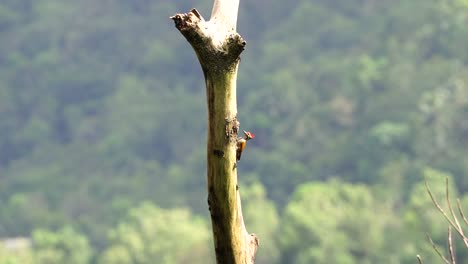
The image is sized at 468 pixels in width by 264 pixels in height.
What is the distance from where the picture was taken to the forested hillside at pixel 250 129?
4116cm

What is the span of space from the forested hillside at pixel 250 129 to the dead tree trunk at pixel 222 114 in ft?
86.5

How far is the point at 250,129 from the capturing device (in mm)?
53438

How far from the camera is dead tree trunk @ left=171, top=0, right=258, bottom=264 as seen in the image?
3.32 m

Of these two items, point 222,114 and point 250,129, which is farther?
point 250,129

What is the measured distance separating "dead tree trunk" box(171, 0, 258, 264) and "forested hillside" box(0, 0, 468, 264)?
86.5ft

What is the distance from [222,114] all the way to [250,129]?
50.0 meters

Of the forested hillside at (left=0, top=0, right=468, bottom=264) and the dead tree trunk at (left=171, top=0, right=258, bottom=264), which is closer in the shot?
the dead tree trunk at (left=171, top=0, right=258, bottom=264)

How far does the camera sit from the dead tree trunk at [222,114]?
10.9 feet

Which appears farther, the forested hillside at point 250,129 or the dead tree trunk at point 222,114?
the forested hillside at point 250,129

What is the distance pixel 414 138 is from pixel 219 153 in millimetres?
44379

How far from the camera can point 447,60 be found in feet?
169

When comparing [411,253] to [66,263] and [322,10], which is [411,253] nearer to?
[66,263]

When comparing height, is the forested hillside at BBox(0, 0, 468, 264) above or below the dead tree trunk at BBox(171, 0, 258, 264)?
above

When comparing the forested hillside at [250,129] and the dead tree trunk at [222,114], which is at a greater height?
the forested hillside at [250,129]
